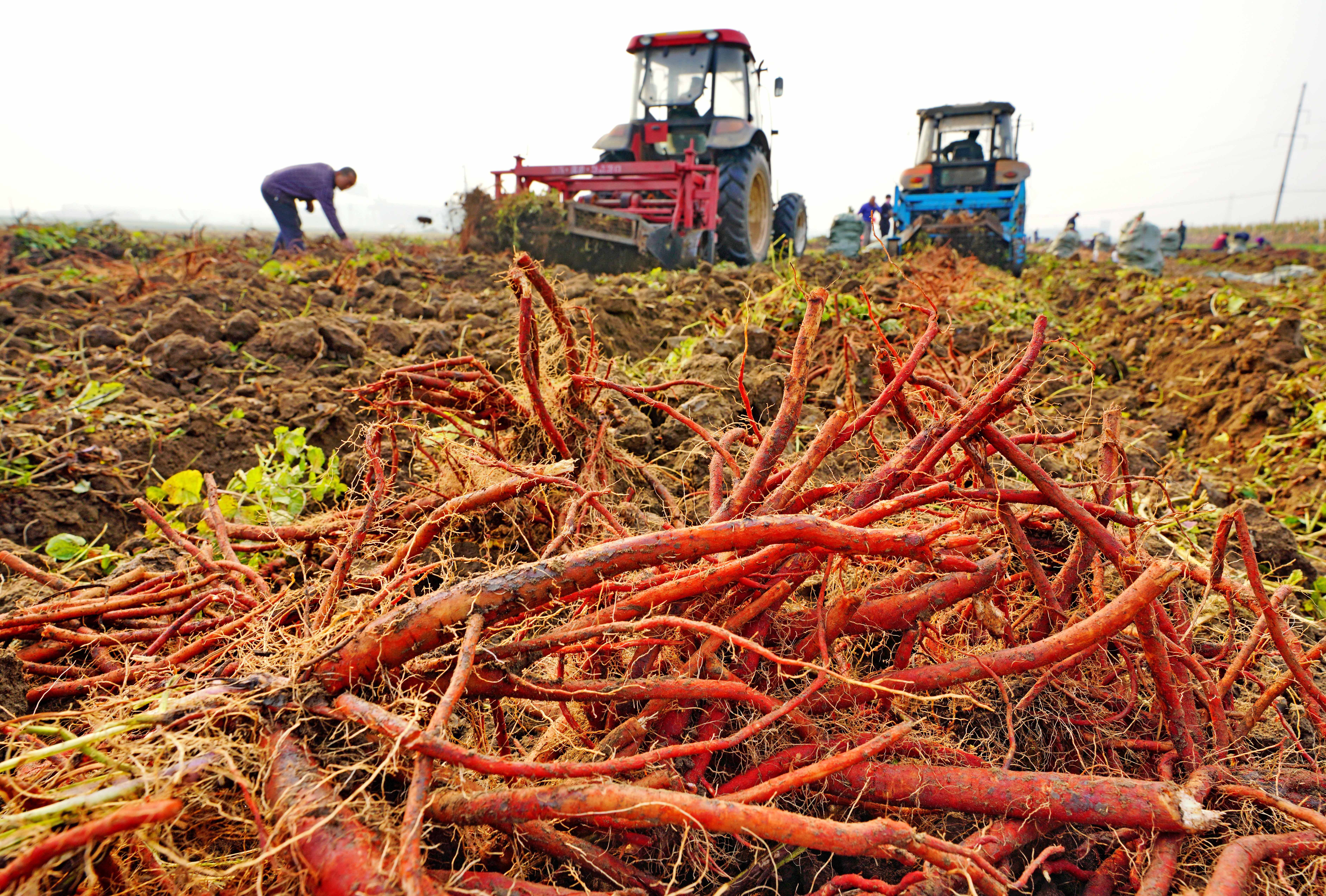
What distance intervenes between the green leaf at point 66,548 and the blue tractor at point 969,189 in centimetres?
1140

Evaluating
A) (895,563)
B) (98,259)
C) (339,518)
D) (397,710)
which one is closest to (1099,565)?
(895,563)

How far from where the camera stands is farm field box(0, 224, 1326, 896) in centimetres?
106

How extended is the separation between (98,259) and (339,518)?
35.1ft

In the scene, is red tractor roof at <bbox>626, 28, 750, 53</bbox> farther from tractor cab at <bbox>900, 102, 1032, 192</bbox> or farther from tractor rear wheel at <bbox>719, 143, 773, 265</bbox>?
tractor cab at <bbox>900, 102, 1032, 192</bbox>

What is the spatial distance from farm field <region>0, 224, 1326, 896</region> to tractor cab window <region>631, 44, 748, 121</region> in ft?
30.7

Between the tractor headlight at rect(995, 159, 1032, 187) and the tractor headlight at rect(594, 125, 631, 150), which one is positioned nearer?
the tractor headlight at rect(594, 125, 631, 150)

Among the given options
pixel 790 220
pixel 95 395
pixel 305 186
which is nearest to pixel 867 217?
pixel 790 220

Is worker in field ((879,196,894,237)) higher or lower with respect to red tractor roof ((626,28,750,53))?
lower

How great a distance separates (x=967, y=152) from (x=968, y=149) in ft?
0.22

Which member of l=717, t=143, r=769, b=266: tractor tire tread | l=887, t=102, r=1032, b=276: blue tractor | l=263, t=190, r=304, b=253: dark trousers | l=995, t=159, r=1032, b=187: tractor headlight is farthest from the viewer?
l=995, t=159, r=1032, b=187: tractor headlight

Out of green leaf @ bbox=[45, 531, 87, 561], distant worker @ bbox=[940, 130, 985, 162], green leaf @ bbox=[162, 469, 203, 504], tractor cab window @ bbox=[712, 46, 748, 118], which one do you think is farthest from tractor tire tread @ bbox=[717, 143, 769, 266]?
green leaf @ bbox=[45, 531, 87, 561]

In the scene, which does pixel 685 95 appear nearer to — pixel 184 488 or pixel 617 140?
pixel 617 140

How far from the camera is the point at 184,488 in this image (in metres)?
2.90

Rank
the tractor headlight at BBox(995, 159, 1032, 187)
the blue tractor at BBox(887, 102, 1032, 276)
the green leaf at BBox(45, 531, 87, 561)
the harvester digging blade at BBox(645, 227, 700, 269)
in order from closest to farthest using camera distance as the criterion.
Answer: the green leaf at BBox(45, 531, 87, 561), the harvester digging blade at BBox(645, 227, 700, 269), the blue tractor at BBox(887, 102, 1032, 276), the tractor headlight at BBox(995, 159, 1032, 187)
